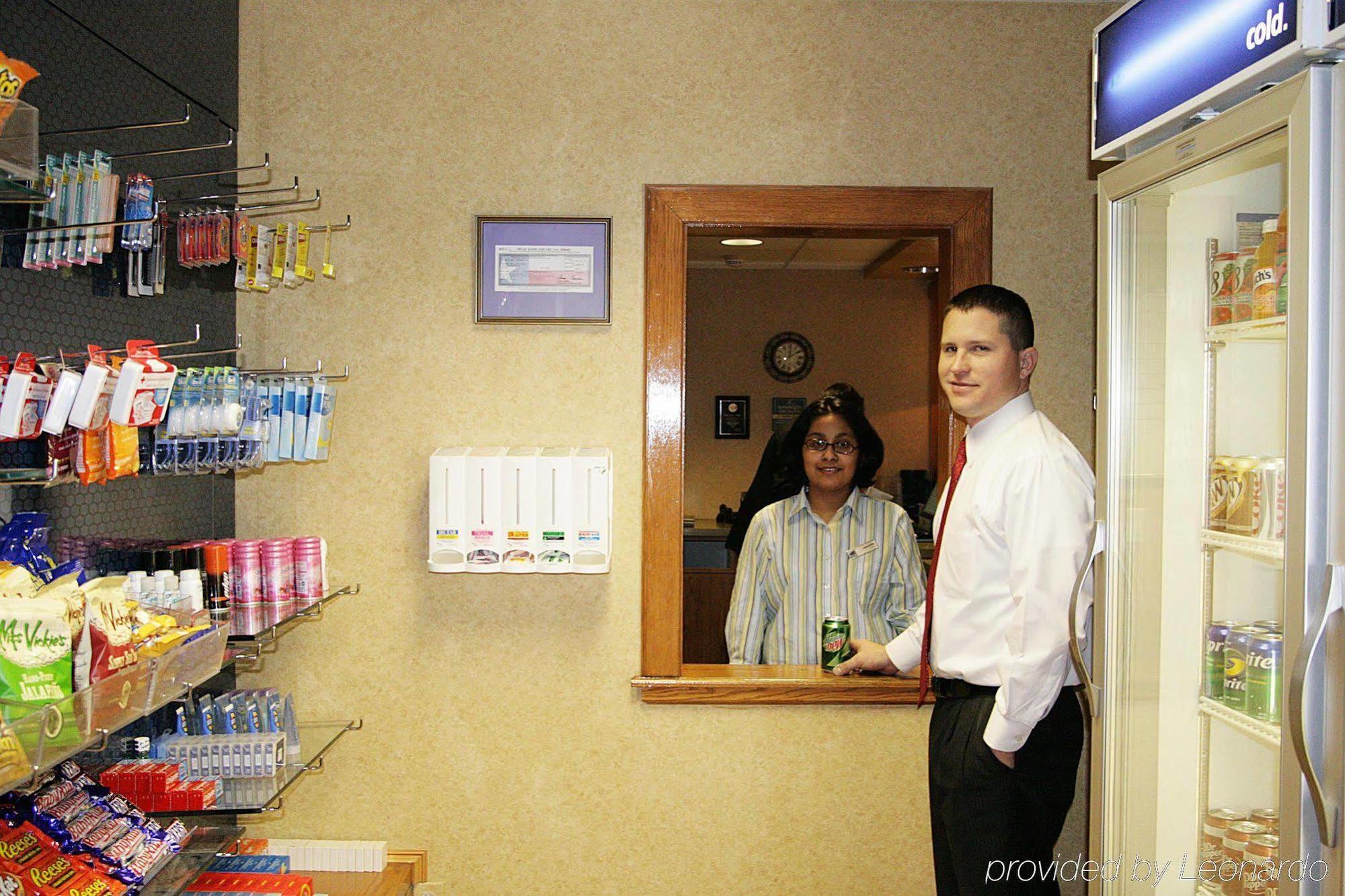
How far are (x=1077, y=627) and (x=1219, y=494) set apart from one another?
1.23 feet

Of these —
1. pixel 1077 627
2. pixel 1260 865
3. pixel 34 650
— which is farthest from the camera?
pixel 1077 627

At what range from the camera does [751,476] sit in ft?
23.6

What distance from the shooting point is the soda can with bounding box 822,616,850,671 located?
112 inches

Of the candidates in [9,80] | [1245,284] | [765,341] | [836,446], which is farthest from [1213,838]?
[765,341]

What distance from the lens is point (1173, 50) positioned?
1689mm

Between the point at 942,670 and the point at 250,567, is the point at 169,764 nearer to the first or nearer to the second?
the point at 250,567

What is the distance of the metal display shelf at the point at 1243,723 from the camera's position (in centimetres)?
158

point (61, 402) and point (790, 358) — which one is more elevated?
point (790, 358)

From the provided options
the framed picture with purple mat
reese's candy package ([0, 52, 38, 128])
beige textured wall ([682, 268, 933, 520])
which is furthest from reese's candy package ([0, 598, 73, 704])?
beige textured wall ([682, 268, 933, 520])

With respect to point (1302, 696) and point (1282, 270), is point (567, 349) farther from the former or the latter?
point (1302, 696)

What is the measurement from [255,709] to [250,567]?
1.17ft

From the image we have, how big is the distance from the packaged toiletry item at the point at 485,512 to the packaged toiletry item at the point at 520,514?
0.05 feet

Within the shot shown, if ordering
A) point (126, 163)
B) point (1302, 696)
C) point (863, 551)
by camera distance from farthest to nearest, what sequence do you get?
point (863, 551), point (126, 163), point (1302, 696)

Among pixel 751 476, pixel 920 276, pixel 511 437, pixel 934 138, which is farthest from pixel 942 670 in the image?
pixel 920 276
